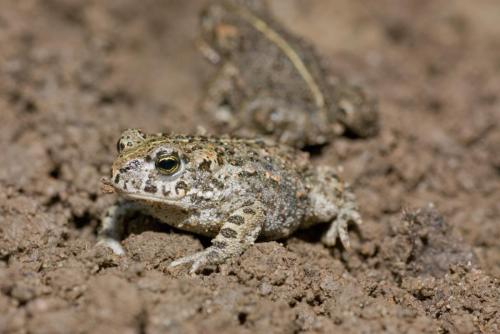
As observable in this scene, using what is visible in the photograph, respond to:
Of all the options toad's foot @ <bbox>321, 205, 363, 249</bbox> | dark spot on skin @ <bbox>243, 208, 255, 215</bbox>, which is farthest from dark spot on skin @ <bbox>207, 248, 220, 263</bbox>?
toad's foot @ <bbox>321, 205, 363, 249</bbox>

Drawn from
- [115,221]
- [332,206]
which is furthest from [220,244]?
[332,206]

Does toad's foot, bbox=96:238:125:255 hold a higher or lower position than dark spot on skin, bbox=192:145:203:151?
lower

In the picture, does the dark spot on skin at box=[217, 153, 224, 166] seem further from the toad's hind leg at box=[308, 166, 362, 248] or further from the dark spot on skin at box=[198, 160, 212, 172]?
the toad's hind leg at box=[308, 166, 362, 248]

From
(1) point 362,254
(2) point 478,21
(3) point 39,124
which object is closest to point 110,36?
(3) point 39,124

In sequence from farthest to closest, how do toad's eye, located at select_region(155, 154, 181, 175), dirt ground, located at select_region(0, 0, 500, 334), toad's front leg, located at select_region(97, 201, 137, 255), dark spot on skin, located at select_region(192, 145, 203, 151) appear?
toad's front leg, located at select_region(97, 201, 137, 255), dark spot on skin, located at select_region(192, 145, 203, 151), toad's eye, located at select_region(155, 154, 181, 175), dirt ground, located at select_region(0, 0, 500, 334)

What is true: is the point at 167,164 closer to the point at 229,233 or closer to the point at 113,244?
the point at 229,233

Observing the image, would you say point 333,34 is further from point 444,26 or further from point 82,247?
point 82,247
